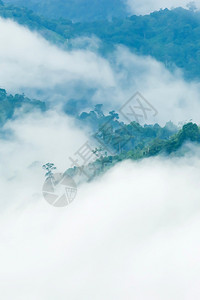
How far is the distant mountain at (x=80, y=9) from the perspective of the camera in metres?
159

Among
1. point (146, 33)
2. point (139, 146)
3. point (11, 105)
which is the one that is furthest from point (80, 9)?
point (139, 146)

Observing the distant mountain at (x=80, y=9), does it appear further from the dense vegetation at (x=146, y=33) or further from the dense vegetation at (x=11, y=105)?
the dense vegetation at (x=11, y=105)

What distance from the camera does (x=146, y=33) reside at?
11756 cm

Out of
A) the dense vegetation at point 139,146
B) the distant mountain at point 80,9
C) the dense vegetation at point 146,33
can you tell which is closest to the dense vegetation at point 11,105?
the dense vegetation at point 139,146

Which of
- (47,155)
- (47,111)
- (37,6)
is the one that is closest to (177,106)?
(47,111)

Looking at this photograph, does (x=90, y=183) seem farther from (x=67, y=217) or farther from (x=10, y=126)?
(x=10, y=126)

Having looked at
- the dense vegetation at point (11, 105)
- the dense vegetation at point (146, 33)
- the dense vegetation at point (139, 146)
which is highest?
the dense vegetation at point (146, 33)

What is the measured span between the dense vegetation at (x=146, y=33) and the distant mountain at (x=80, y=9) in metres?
37.7

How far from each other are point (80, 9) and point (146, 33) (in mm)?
47775

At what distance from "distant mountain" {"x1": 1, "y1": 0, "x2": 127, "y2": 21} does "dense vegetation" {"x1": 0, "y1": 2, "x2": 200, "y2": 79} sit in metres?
37.7

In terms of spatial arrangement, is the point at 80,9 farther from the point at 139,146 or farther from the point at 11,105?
the point at 139,146

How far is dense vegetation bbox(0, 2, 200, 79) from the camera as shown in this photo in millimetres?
111375

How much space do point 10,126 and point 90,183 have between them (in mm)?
33688

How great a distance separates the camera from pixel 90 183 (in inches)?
1789
